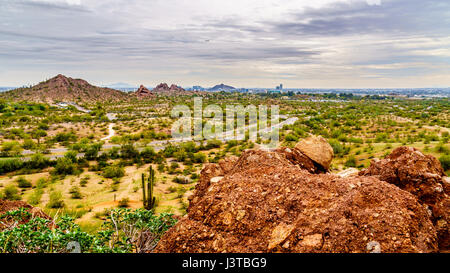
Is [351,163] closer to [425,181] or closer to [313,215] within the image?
[425,181]

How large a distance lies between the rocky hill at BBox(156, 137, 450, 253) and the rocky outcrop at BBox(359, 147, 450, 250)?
19 mm

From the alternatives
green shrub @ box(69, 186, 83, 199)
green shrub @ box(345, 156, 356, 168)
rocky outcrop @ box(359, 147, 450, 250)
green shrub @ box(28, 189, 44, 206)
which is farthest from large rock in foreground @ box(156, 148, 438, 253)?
green shrub @ box(345, 156, 356, 168)

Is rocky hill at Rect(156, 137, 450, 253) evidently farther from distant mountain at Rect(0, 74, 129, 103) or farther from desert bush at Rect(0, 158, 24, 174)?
distant mountain at Rect(0, 74, 129, 103)

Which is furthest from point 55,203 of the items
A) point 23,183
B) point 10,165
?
point 10,165

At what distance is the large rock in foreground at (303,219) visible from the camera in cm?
425

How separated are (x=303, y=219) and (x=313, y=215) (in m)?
0.21

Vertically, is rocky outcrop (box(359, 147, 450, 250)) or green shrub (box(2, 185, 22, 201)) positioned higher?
rocky outcrop (box(359, 147, 450, 250))

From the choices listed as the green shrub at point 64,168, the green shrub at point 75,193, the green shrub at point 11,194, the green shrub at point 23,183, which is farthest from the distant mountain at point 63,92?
the green shrub at point 75,193

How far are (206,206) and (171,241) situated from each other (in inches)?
36.0

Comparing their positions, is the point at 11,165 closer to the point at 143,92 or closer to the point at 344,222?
the point at 344,222

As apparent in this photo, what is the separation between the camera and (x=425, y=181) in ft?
20.4

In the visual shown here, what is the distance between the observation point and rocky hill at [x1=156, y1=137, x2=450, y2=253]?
428cm

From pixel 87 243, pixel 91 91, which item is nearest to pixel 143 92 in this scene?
pixel 91 91
